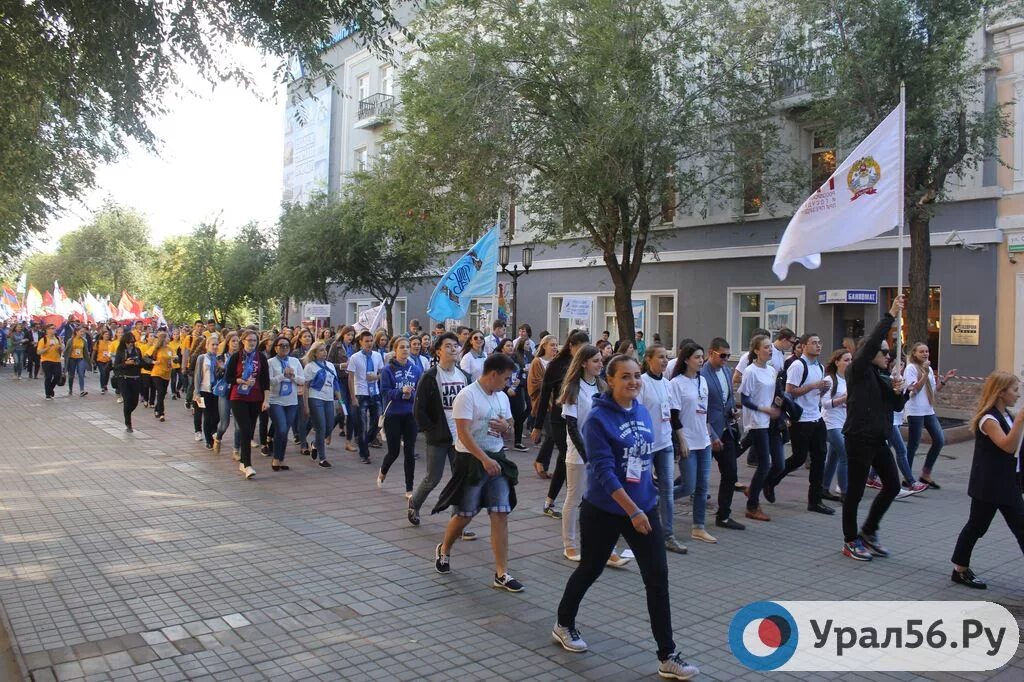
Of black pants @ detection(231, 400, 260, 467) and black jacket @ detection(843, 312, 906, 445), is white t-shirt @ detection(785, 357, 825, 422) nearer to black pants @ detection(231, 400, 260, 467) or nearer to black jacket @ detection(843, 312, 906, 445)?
black jacket @ detection(843, 312, 906, 445)

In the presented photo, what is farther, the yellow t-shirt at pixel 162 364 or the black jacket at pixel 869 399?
the yellow t-shirt at pixel 162 364

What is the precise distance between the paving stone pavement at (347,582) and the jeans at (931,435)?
1.67 feet

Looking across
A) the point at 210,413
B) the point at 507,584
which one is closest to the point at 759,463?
the point at 507,584

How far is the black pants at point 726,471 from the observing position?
8055mm

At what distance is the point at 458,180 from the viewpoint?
19922 millimetres

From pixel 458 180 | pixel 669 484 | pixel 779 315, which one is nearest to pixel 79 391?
→ pixel 458 180

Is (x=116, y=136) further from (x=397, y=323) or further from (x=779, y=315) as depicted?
(x=397, y=323)

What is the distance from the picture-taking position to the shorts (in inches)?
236

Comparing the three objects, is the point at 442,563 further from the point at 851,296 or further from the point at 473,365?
the point at 851,296

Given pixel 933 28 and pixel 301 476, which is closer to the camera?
pixel 301 476

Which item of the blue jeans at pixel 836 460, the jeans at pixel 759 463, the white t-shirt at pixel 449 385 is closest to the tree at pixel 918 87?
the blue jeans at pixel 836 460

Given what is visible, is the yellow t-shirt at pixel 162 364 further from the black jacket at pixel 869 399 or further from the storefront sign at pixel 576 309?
the black jacket at pixel 869 399

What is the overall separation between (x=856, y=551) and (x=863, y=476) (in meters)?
0.63

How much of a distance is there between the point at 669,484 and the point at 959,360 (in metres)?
14.5
